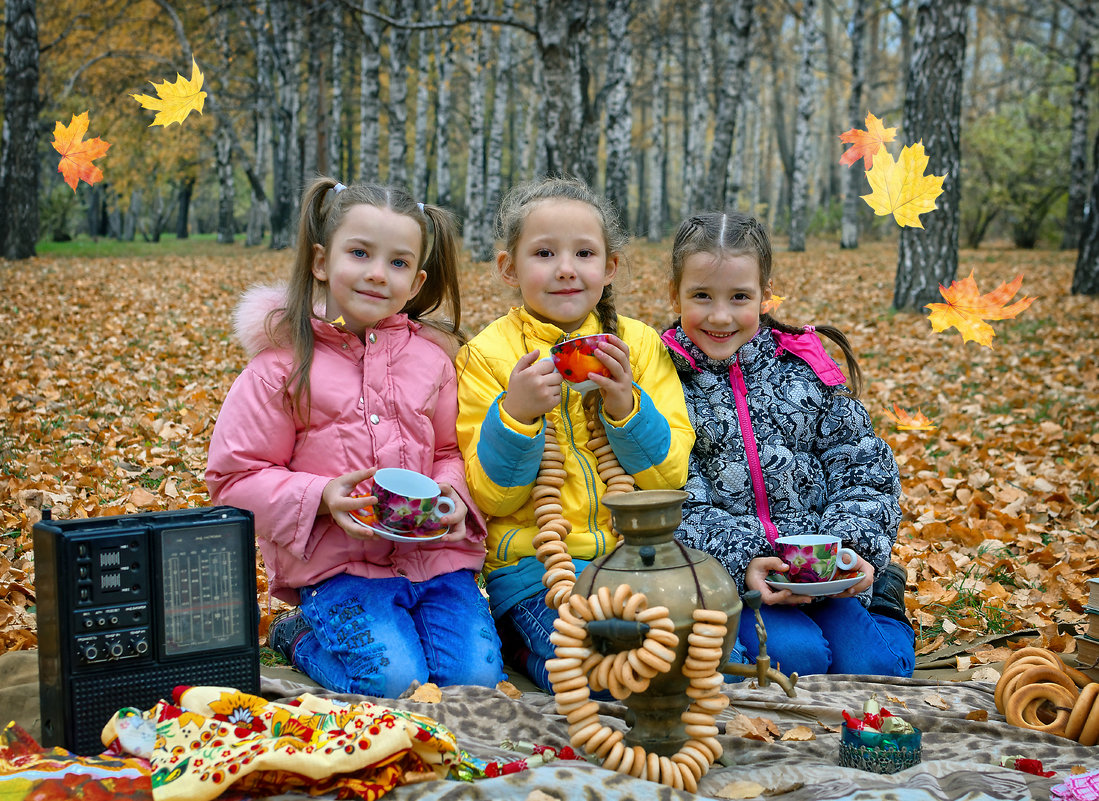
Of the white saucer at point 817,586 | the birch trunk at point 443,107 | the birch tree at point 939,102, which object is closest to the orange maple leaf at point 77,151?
the white saucer at point 817,586

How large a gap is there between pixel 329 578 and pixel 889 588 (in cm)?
195

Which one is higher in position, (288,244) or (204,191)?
(204,191)

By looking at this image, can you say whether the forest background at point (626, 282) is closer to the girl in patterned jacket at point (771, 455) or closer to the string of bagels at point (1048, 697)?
the girl in patterned jacket at point (771, 455)

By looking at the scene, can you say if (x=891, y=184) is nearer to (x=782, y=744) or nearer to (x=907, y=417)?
(x=907, y=417)

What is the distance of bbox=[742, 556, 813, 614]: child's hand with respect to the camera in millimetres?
2949

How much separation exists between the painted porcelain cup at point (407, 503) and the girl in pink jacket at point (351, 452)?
0.13ft

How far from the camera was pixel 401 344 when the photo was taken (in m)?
3.27

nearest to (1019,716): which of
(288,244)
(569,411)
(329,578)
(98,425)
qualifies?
(569,411)

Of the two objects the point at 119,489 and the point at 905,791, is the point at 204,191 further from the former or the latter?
the point at 905,791

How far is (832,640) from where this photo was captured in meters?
3.21

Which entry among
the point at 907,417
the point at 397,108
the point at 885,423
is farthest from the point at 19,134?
the point at 907,417

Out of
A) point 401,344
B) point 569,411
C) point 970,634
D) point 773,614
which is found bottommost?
point 970,634

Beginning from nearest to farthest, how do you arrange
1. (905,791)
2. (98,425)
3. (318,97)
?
(905,791)
(98,425)
(318,97)

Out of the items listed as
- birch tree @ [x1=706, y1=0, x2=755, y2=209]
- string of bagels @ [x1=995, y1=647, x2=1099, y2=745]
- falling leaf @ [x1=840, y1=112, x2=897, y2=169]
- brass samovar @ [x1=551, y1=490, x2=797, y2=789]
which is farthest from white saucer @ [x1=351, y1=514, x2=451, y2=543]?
birch tree @ [x1=706, y1=0, x2=755, y2=209]
